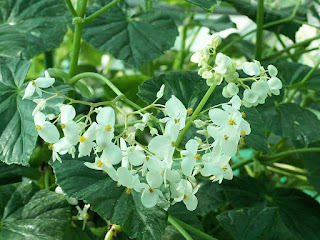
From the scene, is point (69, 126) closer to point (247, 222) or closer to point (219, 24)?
point (247, 222)

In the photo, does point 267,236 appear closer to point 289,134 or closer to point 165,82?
point 289,134

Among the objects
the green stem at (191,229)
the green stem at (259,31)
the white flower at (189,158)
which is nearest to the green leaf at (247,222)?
the green stem at (191,229)

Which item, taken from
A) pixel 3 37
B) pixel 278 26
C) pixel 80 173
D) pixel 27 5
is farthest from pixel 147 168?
A: pixel 278 26

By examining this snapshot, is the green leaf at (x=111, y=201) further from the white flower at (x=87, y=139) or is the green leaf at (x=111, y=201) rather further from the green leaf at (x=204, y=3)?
the green leaf at (x=204, y=3)

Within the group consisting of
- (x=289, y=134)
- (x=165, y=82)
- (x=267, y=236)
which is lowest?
(x=267, y=236)

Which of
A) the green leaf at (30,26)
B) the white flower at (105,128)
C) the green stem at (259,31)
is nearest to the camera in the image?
the white flower at (105,128)
